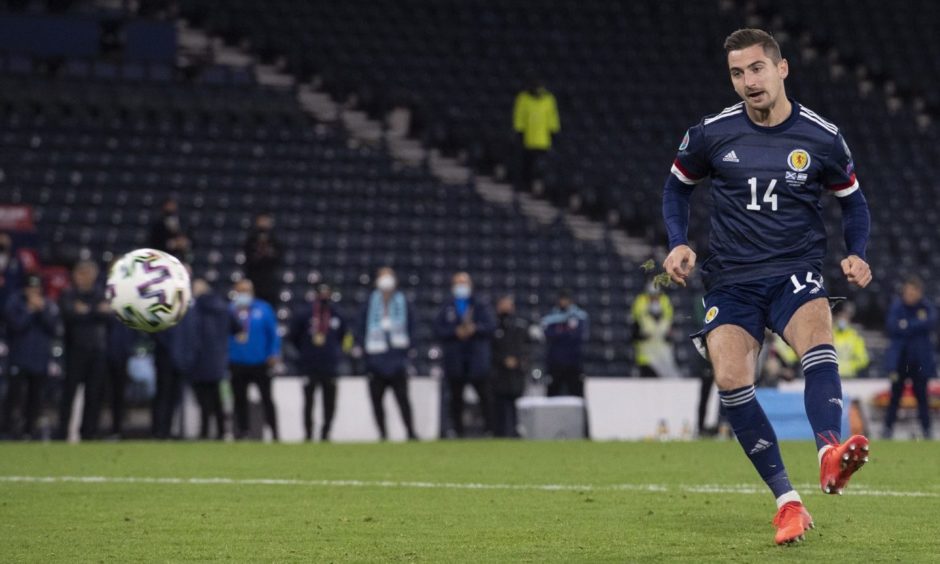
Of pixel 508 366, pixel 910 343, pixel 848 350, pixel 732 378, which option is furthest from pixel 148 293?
pixel 848 350

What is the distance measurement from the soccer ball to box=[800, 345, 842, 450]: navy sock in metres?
3.95

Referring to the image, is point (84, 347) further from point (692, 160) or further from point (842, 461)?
point (842, 461)

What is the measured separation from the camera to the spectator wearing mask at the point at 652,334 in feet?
65.1

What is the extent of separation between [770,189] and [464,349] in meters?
11.7

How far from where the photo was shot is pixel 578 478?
10273mm

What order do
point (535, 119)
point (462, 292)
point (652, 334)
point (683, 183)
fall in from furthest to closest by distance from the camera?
point (535, 119), point (652, 334), point (462, 292), point (683, 183)

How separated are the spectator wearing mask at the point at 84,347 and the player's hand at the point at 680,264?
37.4 feet

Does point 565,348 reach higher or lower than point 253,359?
higher

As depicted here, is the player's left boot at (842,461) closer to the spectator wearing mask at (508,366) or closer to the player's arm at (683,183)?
the player's arm at (683,183)

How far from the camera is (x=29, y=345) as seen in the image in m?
17.0

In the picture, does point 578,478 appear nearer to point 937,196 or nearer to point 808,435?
point 808,435

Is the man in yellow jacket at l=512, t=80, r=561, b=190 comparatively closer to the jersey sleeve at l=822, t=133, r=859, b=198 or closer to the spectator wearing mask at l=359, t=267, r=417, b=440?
the spectator wearing mask at l=359, t=267, r=417, b=440

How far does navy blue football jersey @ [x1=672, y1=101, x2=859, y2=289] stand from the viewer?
6.46m

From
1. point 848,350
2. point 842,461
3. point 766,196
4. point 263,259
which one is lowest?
point 842,461
